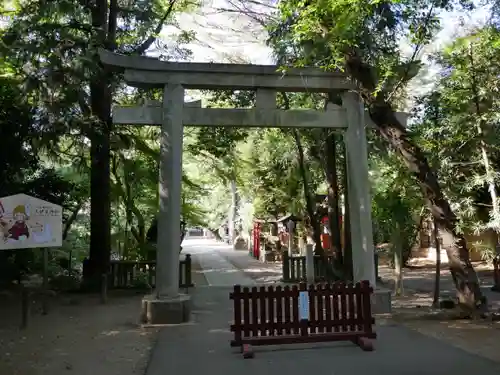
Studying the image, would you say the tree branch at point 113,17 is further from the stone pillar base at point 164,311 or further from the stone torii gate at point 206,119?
the stone pillar base at point 164,311

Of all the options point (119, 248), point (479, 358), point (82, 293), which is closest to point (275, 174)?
point (119, 248)

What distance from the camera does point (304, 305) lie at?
22.4 feet

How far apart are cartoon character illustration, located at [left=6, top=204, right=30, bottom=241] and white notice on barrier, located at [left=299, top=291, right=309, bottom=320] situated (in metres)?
5.59

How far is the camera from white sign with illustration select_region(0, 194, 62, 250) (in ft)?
29.0

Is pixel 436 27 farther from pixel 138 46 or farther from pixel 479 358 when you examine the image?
pixel 138 46

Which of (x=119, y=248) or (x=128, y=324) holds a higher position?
(x=119, y=248)

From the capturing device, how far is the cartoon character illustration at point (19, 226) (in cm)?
891

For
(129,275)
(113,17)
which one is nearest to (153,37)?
(113,17)

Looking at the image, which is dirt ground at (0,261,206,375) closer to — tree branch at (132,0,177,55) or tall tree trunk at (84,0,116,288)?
tall tree trunk at (84,0,116,288)

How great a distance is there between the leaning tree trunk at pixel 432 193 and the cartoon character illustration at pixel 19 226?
698cm

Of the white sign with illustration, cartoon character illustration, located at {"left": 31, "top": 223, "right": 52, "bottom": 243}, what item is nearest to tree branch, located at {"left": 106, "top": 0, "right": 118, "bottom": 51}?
the white sign with illustration

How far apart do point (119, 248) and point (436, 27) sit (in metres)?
17.2

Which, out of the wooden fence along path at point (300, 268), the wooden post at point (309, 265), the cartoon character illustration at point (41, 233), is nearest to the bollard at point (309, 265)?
the wooden post at point (309, 265)

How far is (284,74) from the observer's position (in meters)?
9.41
